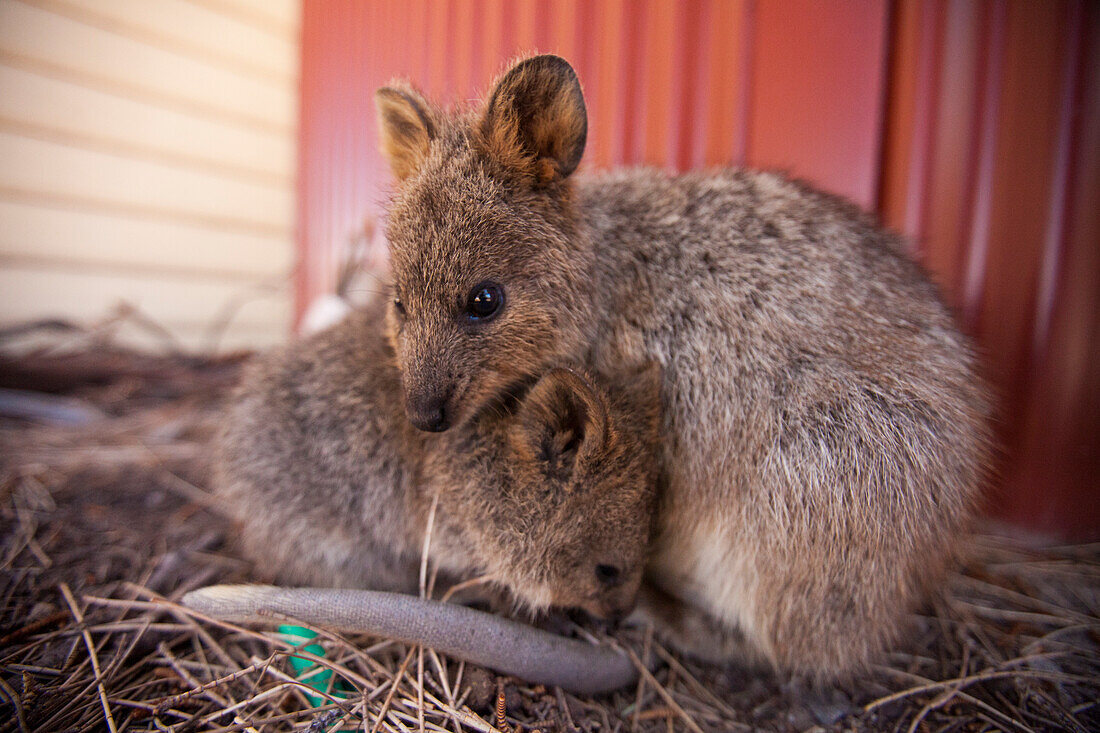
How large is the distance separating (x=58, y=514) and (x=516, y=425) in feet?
9.57

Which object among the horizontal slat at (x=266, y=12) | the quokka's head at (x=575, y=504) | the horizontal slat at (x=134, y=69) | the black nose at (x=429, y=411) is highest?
the horizontal slat at (x=266, y=12)

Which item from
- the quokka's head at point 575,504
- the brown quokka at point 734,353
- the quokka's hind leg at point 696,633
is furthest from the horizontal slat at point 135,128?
the quokka's hind leg at point 696,633

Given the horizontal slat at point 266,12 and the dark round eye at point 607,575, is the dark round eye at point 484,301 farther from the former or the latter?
the horizontal slat at point 266,12

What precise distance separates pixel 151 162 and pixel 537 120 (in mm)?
7067

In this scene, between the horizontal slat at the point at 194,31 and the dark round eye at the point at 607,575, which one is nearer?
the dark round eye at the point at 607,575

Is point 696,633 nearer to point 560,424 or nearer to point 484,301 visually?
point 560,424

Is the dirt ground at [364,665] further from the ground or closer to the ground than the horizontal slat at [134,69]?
closer to the ground

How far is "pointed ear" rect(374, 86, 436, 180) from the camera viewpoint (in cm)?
240

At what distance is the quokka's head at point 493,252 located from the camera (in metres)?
2.16

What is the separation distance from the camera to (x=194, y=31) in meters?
7.13

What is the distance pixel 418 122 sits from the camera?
94.7 inches

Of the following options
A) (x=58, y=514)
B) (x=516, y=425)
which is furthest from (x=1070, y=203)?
(x=58, y=514)

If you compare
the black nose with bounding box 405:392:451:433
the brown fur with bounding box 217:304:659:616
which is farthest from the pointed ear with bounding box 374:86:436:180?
the black nose with bounding box 405:392:451:433

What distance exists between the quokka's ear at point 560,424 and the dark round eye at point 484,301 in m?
0.34
